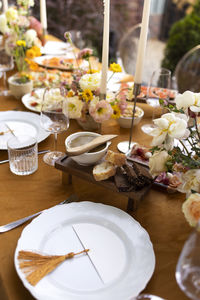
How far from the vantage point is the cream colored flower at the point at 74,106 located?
1219 millimetres

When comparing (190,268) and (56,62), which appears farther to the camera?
(56,62)

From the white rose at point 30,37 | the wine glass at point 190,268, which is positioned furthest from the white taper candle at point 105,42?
the white rose at point 30,37

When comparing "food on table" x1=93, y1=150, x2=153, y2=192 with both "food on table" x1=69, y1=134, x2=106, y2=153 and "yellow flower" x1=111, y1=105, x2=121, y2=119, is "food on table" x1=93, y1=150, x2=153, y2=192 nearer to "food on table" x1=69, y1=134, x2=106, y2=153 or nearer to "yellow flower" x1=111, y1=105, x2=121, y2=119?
"food on table" x1=69, y1=134, x2=106, y2=153

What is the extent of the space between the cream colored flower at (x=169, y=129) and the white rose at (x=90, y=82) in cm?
45

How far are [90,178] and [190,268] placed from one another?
448 mm

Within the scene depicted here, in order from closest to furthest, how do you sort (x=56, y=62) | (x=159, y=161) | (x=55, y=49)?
(x=159, y=161), (x=56, y=62), (x=55, y=49)

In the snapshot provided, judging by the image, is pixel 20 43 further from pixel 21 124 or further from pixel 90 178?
pixel 90 178

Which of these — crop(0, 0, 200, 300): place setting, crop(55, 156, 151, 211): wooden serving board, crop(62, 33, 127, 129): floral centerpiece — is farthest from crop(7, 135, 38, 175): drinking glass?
crop(62, 33, 127, 129): floral centerpiece

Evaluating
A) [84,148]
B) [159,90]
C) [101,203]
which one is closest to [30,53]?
[159,90]

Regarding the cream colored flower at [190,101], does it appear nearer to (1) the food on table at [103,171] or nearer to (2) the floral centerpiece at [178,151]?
(2) the floral centerpiece at [178,151]

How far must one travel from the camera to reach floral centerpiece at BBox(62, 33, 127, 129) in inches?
43.1

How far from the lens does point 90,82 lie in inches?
46.4

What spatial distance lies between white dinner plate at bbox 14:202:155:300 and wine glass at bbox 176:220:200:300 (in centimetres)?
14

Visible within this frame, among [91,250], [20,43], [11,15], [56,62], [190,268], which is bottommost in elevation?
[91,250]
